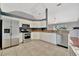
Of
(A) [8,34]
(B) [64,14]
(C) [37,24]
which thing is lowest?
(A) [8,34]

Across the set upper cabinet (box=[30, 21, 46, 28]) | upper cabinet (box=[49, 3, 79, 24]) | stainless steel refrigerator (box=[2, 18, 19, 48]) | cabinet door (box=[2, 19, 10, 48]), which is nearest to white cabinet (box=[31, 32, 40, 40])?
upper cabinet (box=[30, 21, 46, 28])

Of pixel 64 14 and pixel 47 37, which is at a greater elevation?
pixel 64 14

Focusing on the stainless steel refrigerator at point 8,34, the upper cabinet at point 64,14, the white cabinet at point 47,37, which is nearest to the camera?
the upper cabinet at point 64,14

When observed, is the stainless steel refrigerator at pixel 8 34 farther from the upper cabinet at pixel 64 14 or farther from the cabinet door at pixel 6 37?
the upper cabinet at pixel 64 14

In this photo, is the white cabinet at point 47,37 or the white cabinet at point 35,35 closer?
the white cabinet at point 35,35

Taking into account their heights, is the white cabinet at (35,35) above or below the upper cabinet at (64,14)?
below

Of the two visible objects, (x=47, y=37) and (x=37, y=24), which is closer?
(x=37, y=24)

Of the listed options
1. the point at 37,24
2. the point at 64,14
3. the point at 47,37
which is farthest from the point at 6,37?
the point at 64,14

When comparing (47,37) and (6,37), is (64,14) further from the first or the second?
(6,37)

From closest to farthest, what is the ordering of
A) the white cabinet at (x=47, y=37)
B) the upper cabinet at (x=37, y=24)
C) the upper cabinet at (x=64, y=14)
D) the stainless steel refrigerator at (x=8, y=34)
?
1. the upper cabinet at (x=64, y=14)
2. the upper cabinet at (x=37, y=24)
3. the white cabinet at (x=47, y=37)
4. the stainless steel refrigerator at (x=8, y=34)

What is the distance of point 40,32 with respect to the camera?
2766 millimetres

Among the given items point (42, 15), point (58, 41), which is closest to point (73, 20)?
point (42, 15)

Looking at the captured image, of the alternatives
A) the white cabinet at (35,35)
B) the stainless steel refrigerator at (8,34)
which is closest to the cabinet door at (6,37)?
the stainless steel refrigerator at (8,34)

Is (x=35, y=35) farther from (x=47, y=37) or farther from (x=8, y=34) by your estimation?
(x=8, y=34)
